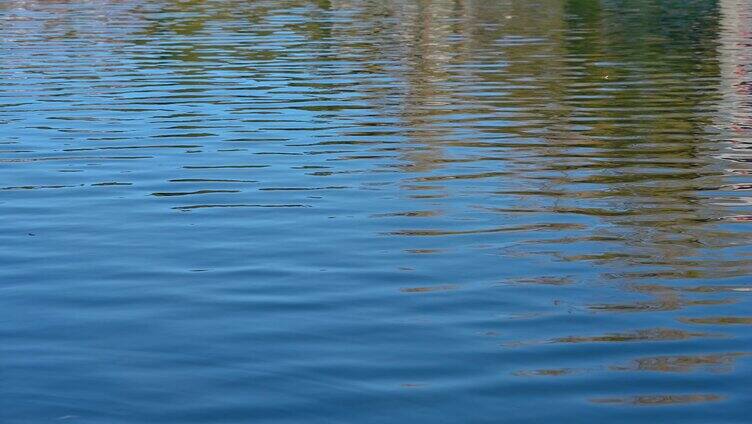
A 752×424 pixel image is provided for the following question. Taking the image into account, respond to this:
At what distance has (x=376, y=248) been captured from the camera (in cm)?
1372

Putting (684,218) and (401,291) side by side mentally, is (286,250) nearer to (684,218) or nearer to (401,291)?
(401,291)

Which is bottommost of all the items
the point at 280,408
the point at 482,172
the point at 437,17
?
the point at 437,17

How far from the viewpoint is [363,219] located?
15039mm

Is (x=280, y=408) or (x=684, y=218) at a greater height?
(x=280, y=408)

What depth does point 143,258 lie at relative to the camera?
1342 cm

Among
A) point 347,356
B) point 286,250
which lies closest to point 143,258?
point 286,250

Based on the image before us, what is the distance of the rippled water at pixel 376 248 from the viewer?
9.47m

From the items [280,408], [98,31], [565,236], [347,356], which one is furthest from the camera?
[98,31]

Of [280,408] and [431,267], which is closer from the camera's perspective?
[280,408]

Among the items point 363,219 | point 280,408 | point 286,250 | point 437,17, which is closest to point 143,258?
Answer: point 286,250

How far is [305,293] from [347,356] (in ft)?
6.25

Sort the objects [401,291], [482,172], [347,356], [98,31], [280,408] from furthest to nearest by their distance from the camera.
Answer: [98,31] < [482,172] < [401,291] < [347,356] < [280,408]

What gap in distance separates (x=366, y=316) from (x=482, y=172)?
6826mm

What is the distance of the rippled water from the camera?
9.47 metres
